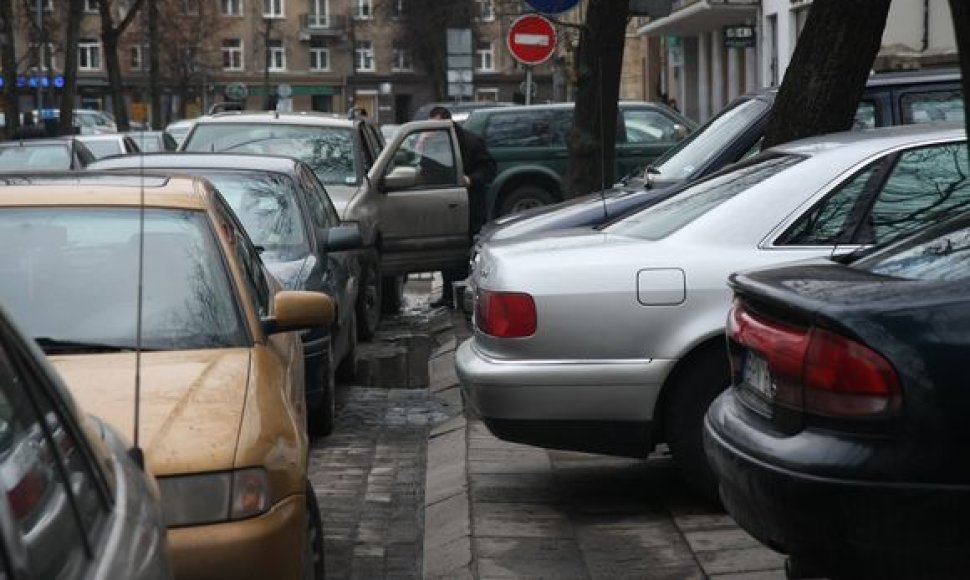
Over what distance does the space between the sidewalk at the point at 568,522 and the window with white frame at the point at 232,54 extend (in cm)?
8791

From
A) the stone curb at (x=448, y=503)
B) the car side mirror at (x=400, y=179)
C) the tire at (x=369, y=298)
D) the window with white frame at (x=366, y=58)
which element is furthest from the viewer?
the window with white frame at (x=366, y=58)

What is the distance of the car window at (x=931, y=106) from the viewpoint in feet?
37.1

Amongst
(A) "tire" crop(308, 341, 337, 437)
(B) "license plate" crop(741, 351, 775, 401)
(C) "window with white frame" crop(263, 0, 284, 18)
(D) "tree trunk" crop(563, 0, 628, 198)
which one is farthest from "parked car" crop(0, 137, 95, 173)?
(C) "window with white frame" crop(263, 0, 284, 18)

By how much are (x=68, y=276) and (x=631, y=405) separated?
7.68 ft

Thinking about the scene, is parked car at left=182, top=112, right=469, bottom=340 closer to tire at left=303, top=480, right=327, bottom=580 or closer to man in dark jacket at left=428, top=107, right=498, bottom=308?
man in dark jacket at left=428, top=107, right=498, bottom=308

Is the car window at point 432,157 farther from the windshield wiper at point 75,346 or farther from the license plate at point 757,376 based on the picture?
the license plate at point 757,376

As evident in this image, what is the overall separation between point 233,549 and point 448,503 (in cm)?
329

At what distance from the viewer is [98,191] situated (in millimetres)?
6672

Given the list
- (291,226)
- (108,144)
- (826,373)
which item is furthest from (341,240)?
(108,144)

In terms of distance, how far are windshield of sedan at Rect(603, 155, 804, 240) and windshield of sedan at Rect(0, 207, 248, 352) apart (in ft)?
6.77

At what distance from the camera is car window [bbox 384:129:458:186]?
1588 cm

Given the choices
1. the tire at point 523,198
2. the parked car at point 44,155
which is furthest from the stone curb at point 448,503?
the tire at point 523,198

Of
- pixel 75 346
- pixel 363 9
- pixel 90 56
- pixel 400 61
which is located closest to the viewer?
Answer: pixel 75 346

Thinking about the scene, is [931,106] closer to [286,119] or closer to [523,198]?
[286,119]
